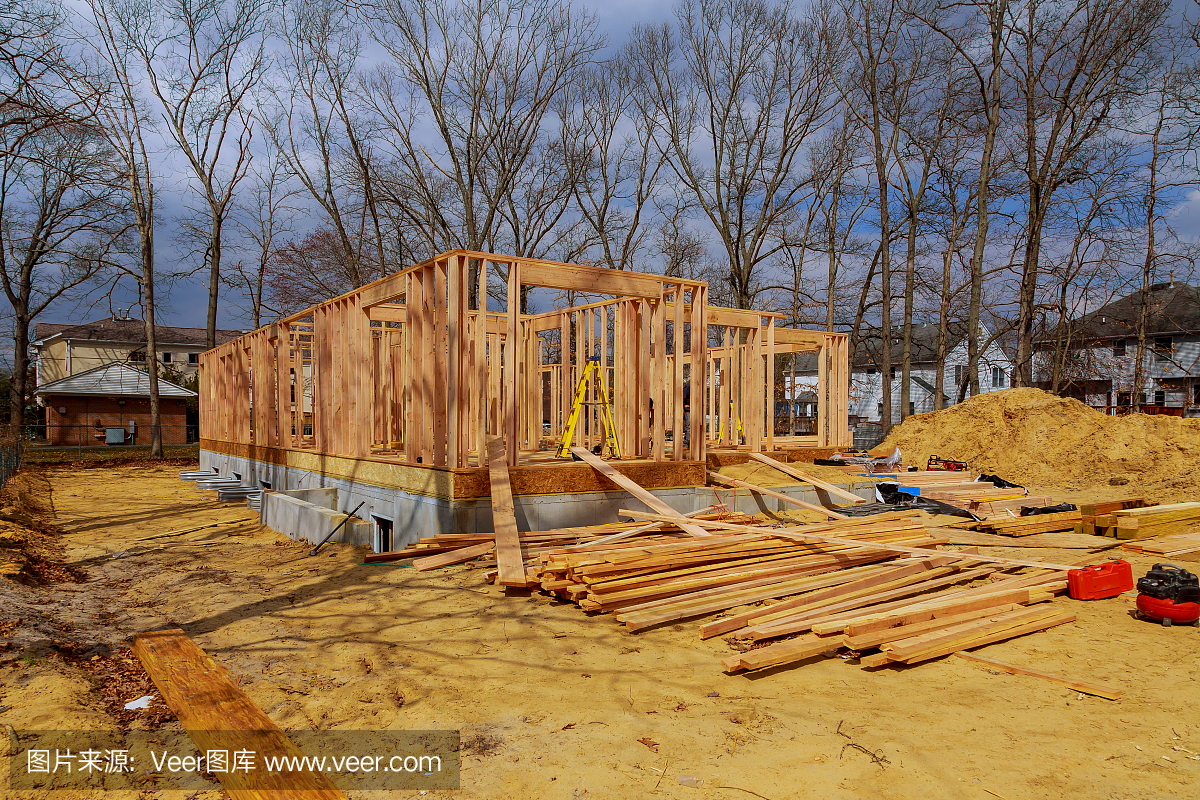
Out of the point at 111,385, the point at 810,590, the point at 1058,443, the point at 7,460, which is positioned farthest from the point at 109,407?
the point at 1058,443

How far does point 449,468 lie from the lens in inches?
327

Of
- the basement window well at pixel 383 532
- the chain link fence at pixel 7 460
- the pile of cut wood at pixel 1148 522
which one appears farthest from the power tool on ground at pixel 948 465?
the chain link fence at pixel 7 460

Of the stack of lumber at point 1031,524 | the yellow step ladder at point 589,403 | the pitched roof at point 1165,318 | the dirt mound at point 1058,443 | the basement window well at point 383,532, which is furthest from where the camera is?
the pitched roof at point 1165,318

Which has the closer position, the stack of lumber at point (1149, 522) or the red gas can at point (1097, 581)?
the red gas can at point (1097, 581)

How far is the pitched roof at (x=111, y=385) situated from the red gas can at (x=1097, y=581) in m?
36.6

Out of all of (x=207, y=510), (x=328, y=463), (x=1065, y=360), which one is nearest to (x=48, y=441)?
(x=207, y=510)

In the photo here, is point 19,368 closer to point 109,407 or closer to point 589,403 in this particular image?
point 109,407

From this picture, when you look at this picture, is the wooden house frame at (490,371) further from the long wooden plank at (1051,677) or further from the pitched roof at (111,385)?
the pitched roof at (111,385)

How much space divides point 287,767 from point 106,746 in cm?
86

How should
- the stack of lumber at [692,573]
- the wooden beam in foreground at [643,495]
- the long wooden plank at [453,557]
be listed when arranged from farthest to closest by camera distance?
1. the wooden beam in foreground at [643,495]
2. the long wooden plank at [453,557]
3. the stack of lumber at [692,573]

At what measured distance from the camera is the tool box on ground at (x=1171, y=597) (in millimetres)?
5453

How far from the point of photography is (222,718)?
12.0 ft

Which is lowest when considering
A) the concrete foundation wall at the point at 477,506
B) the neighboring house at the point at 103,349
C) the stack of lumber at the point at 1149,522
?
the stack of lumber at the point at 1149,522

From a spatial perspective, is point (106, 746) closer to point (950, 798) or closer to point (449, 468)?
point (950, 798)
